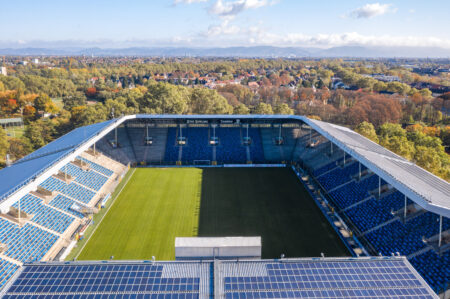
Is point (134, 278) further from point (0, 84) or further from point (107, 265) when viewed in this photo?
point (0, 84)

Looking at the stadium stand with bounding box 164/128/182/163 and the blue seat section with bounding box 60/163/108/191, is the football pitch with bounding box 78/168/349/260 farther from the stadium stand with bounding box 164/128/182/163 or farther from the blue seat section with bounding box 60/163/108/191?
the stadium stand with bounding box 164/128/182/163

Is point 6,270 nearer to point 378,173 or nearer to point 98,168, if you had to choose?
point 98,168

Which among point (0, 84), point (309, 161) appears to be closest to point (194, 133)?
point (309, 161)

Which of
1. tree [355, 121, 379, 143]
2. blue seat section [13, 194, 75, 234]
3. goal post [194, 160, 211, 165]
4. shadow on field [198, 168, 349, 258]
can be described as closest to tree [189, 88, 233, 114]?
goal post [194, 160, 211, 165]

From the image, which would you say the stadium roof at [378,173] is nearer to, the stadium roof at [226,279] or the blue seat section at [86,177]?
the blue seat section at [86,177]

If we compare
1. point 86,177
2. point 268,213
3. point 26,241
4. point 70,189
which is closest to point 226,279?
point 26,241

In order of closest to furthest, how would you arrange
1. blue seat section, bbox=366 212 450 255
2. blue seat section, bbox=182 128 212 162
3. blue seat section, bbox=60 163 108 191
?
blue seat section, bbox=366 212 450 255 < blue seat section, bbox=60 163 108 191 < blue seat section, bbox=182 128 212 162
